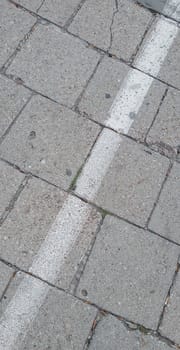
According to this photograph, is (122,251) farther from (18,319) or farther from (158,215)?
(18,319)

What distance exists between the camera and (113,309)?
8.09 ft

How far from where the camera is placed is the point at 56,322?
241 cm

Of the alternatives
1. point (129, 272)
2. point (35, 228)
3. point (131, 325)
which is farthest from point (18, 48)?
point (131, 325)

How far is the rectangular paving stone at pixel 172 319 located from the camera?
247 cm

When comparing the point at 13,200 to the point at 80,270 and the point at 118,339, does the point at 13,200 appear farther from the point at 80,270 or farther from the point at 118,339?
the point at 118,339

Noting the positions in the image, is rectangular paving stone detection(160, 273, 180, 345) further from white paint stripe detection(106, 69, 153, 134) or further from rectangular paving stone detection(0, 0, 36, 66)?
rectangular paving stone detection(0, 0, 36, 66)

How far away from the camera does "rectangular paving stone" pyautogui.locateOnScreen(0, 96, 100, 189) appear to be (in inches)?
105

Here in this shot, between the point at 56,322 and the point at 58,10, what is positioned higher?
the point at 58,10

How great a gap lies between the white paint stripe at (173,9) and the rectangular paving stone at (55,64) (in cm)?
66

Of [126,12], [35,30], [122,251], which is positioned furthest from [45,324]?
[126,12]

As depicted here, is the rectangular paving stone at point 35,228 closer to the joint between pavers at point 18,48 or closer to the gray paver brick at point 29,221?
the gray paver brick at point 29,221

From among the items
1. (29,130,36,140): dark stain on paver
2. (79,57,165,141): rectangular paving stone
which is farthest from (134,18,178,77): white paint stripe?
(29,130,36,140): dark stain on paver

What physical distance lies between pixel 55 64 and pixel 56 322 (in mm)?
1562

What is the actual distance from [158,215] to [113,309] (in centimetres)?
59
